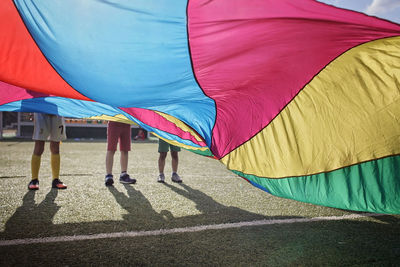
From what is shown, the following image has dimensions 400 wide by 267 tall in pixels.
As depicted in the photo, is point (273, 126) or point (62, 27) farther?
point (273, 126)

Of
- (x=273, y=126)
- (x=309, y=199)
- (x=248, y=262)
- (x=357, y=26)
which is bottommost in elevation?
(x=248, y=262)

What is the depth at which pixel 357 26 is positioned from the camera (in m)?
1.62

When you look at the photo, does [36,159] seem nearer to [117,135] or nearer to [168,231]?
[117,135]

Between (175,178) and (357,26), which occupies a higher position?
(357,26)

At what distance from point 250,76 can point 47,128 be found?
2.90 meters

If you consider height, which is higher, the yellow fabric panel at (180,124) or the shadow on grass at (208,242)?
the yellow fabric panel at (180,124)

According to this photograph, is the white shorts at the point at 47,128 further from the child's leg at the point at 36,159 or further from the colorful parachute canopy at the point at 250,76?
the colorful parachute canopy at the point at 250,76

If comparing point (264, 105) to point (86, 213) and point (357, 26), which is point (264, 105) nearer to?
point (357, 26)

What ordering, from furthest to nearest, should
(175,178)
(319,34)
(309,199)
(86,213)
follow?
1. (175,178)
2. (86,213)
3. (309,199)
4. (319,34)

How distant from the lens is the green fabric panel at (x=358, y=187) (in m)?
2.31

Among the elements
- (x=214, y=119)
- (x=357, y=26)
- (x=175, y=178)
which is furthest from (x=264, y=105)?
(x=175, y=178)

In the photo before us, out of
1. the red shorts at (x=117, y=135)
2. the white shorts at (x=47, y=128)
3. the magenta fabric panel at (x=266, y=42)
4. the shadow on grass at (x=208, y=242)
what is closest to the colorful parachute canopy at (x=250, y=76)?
the magenta fabric panel at (x=266, y=42)

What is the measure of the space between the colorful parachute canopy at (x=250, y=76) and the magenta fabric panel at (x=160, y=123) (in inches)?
2.8

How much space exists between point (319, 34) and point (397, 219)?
223cm
